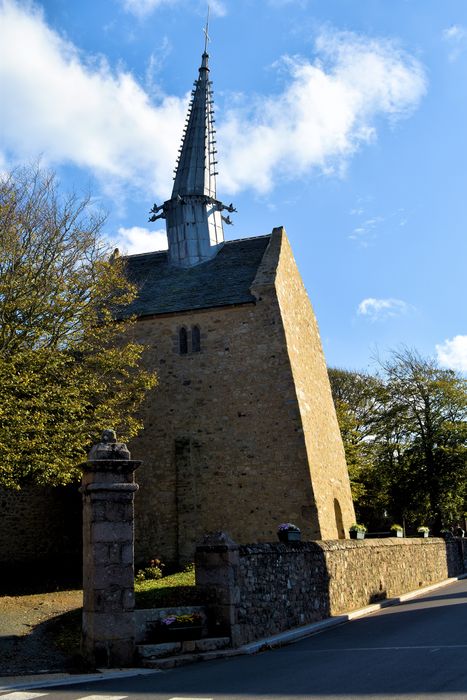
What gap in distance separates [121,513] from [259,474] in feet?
39.5

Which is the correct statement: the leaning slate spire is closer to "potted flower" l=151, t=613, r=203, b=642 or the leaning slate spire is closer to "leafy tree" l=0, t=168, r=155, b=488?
"leafy tree" l=0, t=168, r=155, b=488

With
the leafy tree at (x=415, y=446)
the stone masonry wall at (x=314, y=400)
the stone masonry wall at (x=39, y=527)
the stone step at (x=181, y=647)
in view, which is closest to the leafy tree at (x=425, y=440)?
the leafy tree at (x=415, y=446)

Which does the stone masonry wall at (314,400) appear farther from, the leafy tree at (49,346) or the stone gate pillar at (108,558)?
the stone gate pillar at (108,558)

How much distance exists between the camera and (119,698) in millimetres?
6895

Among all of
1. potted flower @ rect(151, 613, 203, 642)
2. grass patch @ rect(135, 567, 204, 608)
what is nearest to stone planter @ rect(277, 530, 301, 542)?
grass patch @ rect(135, 567, 204, 608)

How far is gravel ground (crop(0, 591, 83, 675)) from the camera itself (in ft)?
31.6

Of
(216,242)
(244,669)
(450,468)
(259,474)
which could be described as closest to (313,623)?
(244,669)

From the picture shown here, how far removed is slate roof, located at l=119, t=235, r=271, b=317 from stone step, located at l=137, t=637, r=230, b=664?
14.2 m

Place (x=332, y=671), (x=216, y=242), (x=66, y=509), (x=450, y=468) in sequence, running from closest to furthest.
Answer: (x=332, y=671)
(x=66, y=509)
(x=216, y=242)
(x=450, y=468)

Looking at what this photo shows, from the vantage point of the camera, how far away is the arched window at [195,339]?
927 inches

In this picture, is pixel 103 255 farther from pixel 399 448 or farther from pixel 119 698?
pixel 399 448

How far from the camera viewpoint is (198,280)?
25.7 metres

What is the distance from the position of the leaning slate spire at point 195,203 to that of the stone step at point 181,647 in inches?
735

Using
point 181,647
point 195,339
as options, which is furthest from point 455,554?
point 181,647
